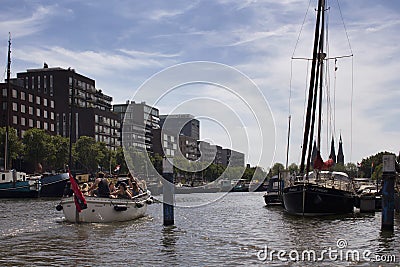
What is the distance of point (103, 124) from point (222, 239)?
5833 inches

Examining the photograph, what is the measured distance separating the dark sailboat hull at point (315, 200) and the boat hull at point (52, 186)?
44152 millimetres

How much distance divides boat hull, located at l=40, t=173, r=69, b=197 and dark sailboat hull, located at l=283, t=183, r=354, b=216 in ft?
145

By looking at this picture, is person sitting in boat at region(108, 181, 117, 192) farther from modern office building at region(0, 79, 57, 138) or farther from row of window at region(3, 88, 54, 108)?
row of window at region(3, 88, 54, 108)

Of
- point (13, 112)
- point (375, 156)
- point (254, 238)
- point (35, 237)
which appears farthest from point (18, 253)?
point (375, 156)

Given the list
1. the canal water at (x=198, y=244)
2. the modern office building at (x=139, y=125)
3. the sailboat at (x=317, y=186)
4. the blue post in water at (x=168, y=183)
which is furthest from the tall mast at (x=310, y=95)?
the blue post in water at (x=168, y=183)

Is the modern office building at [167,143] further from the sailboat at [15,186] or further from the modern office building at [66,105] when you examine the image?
the modern office building at [66,105]

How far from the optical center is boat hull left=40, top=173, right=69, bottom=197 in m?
74.9

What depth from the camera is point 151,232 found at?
2816 cm

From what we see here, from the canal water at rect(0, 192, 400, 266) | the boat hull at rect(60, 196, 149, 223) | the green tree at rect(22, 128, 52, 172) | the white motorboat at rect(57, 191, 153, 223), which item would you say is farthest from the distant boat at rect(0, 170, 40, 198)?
the boat hull at rect(60, 196, 149, 223)

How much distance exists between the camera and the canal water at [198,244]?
19141 millimetres

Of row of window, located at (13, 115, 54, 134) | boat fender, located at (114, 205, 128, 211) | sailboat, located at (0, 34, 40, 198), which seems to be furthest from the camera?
row of window, located at (13, 115, 54, 134)

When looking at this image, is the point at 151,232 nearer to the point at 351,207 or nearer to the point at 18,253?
the point at 18,253

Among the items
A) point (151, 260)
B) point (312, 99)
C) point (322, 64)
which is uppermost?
point (322, 64)

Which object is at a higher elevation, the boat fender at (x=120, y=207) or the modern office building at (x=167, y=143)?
the modern office building at (x=167, y=143)
